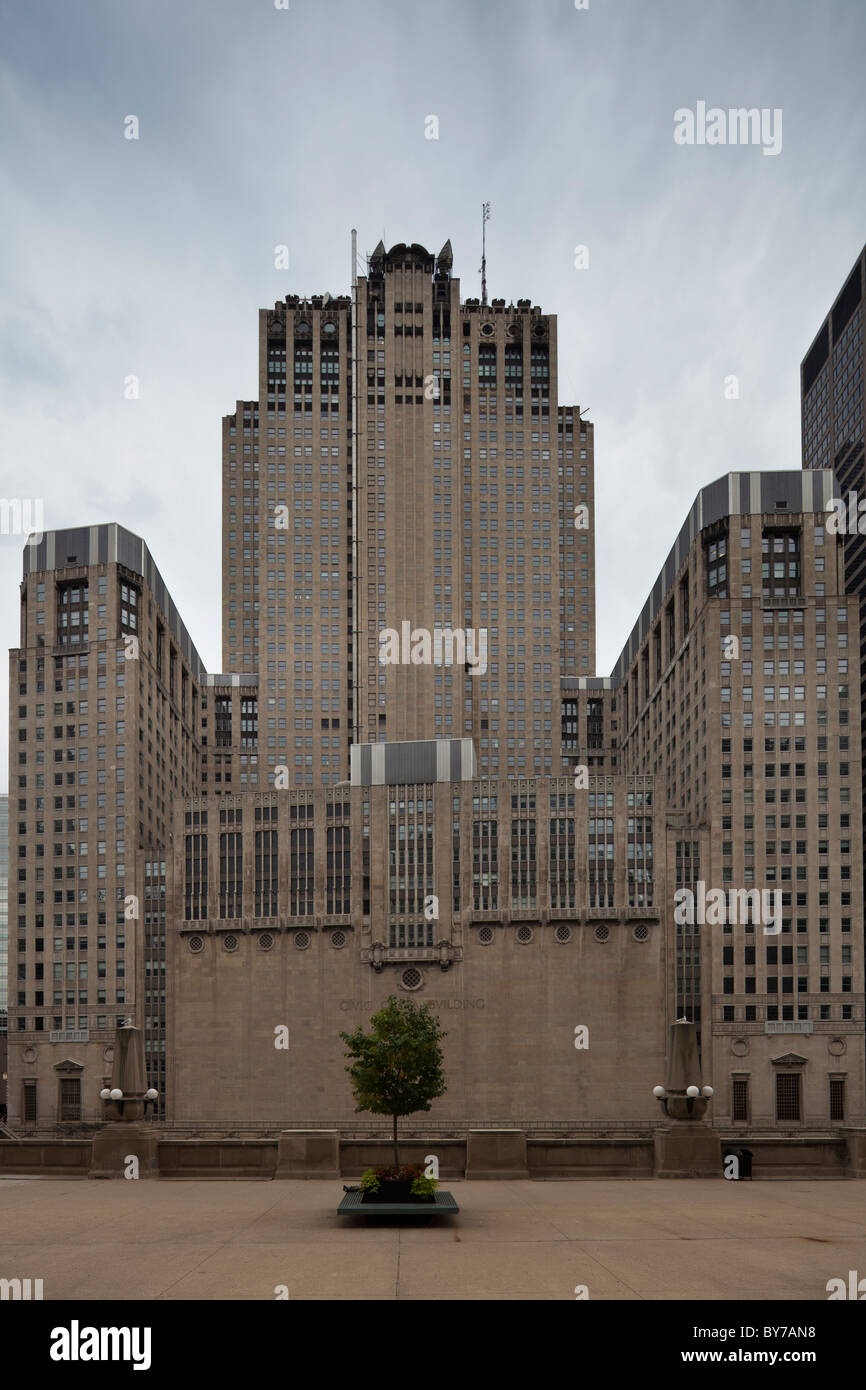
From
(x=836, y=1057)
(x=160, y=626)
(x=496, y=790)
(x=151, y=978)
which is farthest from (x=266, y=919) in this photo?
(x=836, y=1057)

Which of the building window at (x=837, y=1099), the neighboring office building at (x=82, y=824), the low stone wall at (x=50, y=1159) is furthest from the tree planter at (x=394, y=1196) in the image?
the neighboring office building at (x=82, y=824)

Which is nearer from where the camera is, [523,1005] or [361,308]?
[523,1005]

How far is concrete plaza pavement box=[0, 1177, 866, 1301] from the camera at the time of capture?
21047 mm

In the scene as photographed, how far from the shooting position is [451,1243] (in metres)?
25.7

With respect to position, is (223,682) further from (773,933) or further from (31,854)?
(773,933)

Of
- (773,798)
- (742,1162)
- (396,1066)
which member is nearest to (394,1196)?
(396,1066)

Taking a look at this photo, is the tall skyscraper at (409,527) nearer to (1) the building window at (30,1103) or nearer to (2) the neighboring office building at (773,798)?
(2) the neighboring office building at (773,798)

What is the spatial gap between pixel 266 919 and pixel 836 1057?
176 ft

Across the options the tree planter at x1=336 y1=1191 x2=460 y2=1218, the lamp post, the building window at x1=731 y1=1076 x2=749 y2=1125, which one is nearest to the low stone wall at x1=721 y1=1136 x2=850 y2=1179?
the lamp post

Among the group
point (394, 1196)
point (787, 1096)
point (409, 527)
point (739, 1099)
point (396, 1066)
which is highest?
point (409, 527)

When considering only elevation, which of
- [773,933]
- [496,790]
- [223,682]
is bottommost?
[773,933]

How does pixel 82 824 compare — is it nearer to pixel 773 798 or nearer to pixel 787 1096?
pixel 773 798

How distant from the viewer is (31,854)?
128 metres
